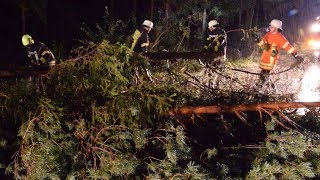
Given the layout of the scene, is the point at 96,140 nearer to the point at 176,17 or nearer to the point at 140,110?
the point at 140,110

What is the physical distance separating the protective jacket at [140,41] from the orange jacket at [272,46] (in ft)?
7.63

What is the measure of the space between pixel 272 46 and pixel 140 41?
2.71 metres

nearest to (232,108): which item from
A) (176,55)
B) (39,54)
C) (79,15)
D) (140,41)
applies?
(176,55)

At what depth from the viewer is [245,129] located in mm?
4332

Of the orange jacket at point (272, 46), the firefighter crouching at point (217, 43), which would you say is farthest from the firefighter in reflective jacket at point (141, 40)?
the orange jacket at point (272, 46)

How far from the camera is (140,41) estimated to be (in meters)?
7.59

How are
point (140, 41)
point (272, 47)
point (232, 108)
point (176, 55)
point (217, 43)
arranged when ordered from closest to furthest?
1. point (232, 108)
2. point (176, 55)
3. point (217, 43)
4. point (272, 47)
5. point (140, 41)

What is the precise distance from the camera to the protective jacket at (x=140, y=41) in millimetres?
7301

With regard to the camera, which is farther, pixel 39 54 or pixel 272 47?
pixel 272 47

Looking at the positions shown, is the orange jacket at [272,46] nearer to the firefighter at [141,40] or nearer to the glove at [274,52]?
the glove at [274,52]

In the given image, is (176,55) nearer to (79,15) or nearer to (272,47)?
(272,47)

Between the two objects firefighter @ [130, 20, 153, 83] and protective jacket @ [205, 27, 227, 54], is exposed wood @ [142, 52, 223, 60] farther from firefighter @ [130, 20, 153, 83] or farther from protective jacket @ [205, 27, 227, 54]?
firefighter @ [130, 20, 153, 83]

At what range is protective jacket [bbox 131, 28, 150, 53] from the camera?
287 inches

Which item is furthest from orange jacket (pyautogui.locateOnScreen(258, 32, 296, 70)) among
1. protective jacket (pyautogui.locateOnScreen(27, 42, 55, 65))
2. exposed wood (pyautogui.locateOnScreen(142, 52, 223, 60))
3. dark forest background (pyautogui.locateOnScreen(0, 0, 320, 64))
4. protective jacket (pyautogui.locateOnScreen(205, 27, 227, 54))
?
dark forest background (pyautogui.locateOnScreen(0, 0, 320, 64))
